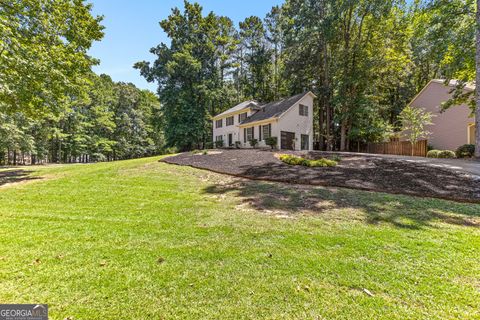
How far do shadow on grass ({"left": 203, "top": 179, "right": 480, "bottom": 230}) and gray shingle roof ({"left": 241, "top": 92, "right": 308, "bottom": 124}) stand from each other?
1452cm

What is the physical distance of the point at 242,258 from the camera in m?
3.25

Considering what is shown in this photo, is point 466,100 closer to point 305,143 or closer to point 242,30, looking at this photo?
point 305,143

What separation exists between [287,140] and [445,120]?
13830mm

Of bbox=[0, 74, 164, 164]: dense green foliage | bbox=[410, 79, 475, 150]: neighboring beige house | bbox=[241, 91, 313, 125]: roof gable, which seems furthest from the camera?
bbox=[0, 74, 164, 164]: dense green foliage

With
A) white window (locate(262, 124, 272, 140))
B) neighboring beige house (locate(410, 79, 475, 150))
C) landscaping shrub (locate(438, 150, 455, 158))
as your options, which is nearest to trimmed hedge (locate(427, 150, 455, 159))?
landscaping shrub (locate(438, 150, 455, 158))

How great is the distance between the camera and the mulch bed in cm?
713

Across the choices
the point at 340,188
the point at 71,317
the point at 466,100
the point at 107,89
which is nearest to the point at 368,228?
the point at 340,188

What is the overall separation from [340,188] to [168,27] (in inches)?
1257

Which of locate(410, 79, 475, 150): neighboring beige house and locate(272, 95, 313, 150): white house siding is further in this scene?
locate(272, 95, 313, 150): white house siding

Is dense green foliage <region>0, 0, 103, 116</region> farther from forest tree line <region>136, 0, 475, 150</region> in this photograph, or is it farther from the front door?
forest tree line <region>136, 0, 475, 150</region>

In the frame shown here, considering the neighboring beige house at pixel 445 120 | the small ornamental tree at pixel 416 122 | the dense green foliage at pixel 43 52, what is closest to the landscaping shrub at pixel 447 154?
the small ornamental tree at pixel 416 122

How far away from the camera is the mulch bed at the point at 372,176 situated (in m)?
7.13

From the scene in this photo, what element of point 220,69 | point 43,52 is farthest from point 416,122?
point 43,52

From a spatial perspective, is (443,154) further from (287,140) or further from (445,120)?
(287,140)
